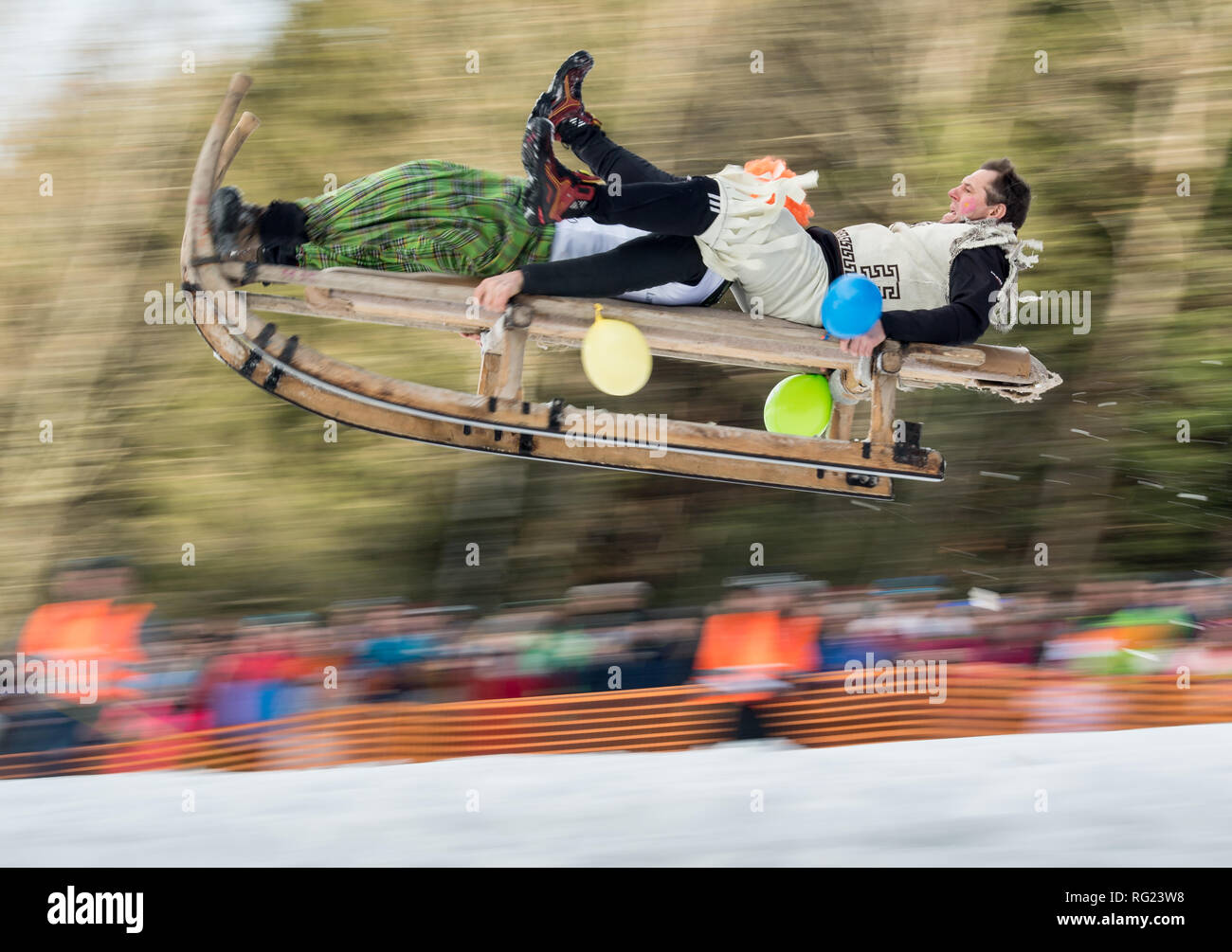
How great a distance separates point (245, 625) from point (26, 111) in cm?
429

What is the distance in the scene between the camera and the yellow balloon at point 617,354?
3.32 metres

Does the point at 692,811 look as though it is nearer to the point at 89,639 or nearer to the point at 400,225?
the point at 400,225

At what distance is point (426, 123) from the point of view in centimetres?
696

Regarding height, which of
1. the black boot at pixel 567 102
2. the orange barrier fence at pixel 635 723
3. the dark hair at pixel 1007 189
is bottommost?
the orange barrier fence at pixel 635 723

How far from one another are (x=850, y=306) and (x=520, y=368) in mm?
972

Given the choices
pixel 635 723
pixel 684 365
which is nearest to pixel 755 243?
pixel 635 723

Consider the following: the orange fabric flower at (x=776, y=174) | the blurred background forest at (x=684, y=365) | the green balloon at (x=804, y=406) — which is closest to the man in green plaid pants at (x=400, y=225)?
the orange fabric flower at (x=776, y=174)

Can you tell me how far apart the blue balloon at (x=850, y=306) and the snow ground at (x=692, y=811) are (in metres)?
1.39

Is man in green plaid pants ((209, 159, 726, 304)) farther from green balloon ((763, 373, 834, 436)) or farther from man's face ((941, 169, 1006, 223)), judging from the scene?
man's face ((941, 169, 1006, 223))

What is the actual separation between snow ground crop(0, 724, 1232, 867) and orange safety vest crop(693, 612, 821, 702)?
37 centimetres

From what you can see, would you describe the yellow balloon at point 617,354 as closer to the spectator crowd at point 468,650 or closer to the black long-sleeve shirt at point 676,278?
the black long-sleeve shirt at point 676,278

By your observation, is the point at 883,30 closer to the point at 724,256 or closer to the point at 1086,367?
the point at 1086,367

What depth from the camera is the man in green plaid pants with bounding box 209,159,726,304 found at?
3.37m

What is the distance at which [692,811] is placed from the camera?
3549mm
